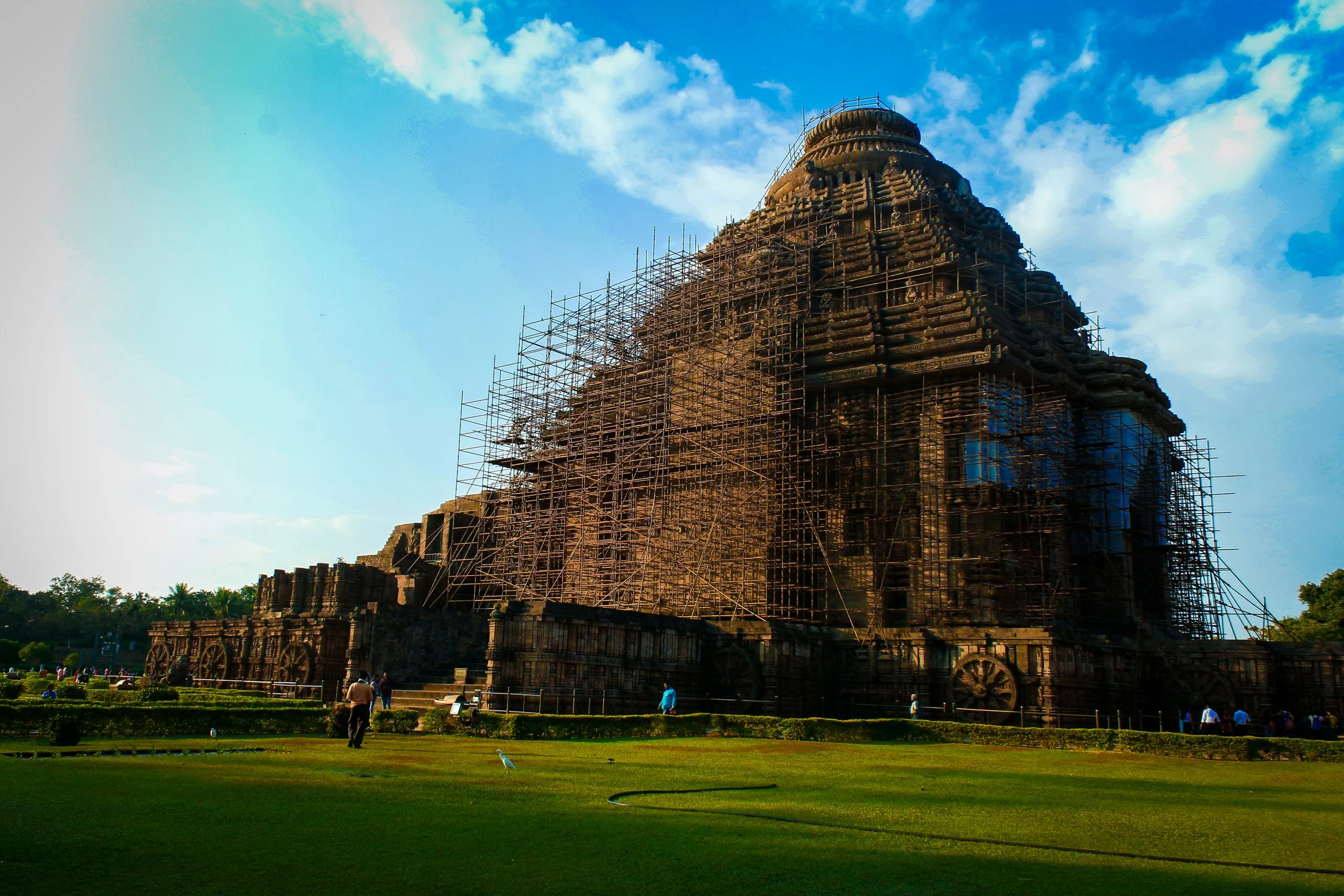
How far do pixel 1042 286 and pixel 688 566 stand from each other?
1878cm

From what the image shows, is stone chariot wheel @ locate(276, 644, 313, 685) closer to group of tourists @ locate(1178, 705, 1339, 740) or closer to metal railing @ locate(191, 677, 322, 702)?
metal railing @ locate(191, 677, 322, 702)

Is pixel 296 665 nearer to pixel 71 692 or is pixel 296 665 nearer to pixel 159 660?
pixel 71 692

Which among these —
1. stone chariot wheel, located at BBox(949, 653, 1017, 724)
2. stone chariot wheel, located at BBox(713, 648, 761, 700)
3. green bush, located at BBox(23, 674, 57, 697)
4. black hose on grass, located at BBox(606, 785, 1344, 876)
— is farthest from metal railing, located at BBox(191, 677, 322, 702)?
black hose on grass, located at BBox(606, 785, 1344, 876)

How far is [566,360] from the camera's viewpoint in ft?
125

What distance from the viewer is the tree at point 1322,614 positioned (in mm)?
42688

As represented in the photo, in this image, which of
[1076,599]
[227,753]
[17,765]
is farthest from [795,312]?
[17,765]

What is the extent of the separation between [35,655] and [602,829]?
61.9 meters

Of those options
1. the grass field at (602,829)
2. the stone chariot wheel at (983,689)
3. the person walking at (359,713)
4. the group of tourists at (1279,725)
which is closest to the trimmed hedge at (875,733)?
the person walking at (359,713)

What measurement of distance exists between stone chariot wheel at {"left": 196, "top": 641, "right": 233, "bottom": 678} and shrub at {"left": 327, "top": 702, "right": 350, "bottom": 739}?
16872mm

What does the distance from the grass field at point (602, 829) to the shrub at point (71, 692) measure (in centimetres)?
1187

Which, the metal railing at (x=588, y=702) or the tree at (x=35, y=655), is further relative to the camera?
the tree at (x=35, y=655)

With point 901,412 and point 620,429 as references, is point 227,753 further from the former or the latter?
point 901,412

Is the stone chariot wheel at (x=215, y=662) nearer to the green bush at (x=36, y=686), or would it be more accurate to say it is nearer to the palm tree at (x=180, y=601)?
the green bush at (x=36, y=686)

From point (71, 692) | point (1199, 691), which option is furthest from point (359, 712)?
point (1199, 691)
